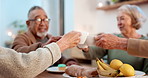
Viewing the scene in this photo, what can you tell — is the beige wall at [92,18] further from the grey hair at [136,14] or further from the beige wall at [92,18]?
the grey hair at [136,14]

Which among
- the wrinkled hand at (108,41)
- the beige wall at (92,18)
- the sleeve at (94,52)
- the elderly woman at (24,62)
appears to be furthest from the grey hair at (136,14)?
the beige wall at (92,18)

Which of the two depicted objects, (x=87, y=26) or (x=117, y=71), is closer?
(x=117, y=71)

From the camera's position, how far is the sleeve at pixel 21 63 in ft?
2.21

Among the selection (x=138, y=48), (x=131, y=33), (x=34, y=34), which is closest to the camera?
(x=138, y=48)

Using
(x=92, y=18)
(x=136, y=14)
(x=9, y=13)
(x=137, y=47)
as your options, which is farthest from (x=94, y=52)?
(x=92, y=18)

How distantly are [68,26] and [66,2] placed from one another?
0.49m

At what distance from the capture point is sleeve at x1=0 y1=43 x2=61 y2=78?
2.21 feet

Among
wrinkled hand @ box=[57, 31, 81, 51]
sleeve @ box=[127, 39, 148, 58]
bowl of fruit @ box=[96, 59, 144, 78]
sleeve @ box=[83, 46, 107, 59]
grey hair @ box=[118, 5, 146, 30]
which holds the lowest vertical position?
sleeve @ box=[83, 46, 107, 59]

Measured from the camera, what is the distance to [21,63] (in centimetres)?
68

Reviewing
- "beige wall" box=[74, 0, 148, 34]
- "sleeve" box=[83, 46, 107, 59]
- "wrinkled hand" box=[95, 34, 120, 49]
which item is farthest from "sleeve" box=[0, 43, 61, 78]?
"beige wall" box=[74, 0, 148, 34]

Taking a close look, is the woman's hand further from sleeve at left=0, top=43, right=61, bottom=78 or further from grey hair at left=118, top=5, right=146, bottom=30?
grey hair at left=118, top=5, right=146, bottom=30

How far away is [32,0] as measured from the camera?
3.57 meters

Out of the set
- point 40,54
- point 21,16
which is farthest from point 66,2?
point 40,54

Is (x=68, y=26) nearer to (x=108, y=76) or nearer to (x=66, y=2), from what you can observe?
(x=66, y=2)
